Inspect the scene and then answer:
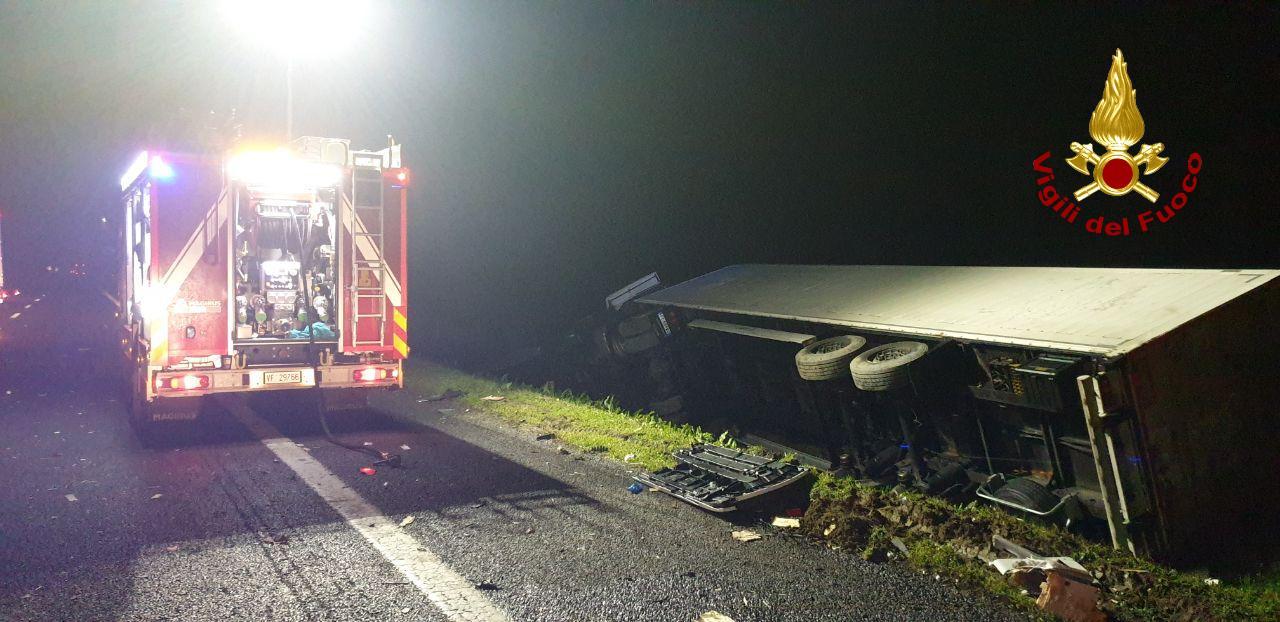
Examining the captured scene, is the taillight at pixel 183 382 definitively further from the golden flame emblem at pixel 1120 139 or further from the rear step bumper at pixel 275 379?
the golden flame emblem at pixel 1120 139

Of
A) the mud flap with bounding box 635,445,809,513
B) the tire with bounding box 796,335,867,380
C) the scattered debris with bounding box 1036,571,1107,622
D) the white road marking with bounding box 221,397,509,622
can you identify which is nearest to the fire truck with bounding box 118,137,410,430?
the white road marking with bounding box 221,397,509,622

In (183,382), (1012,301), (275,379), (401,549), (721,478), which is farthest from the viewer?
(275,379)

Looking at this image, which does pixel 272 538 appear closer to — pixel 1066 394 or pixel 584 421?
pixel 584 421

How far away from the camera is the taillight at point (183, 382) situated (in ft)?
27.6

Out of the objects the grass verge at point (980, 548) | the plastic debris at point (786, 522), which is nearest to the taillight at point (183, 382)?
the grass verge at point (980, 548)

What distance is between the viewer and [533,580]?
183 inches

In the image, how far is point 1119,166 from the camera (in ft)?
36.5

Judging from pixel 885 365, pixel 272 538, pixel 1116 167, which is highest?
pixel 1116 167

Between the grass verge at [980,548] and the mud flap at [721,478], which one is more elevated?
the mud flap at [721,478]

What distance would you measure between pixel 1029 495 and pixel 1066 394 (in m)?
0.69

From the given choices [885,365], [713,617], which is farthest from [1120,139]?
[713,617]

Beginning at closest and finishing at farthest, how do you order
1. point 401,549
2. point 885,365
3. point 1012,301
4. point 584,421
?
point 401,549 < point 885,365 < point 1012,301 < point 584,421

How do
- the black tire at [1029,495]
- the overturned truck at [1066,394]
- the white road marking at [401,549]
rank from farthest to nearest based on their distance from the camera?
the black tire at [1029,495] → the overturned truck at [1066,394] → the white road marking at [401,549]

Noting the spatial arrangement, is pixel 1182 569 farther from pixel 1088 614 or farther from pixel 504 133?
pixel 504 133
